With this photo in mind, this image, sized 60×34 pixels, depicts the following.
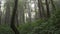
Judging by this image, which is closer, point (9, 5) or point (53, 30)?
point (53, 30)

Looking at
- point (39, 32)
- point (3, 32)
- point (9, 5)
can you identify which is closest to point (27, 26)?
point (3, 32)

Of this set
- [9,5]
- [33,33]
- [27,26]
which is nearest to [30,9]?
[9,5]

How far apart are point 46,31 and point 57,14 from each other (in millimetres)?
1665

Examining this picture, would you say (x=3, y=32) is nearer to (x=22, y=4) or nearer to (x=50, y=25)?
(x=50, y=25)

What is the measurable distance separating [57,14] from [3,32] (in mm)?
A: 5048

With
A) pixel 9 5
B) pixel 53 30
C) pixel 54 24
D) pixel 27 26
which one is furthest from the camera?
pixel 9 5

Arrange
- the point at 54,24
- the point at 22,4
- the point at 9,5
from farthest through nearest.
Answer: the point at 22,4 → the point at 9,5 → the point at 54,24

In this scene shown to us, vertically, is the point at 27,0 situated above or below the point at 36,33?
above

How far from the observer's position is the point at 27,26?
48.4 feet

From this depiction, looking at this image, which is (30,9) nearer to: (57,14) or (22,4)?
(22,4)

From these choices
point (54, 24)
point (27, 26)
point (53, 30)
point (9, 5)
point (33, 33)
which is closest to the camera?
point (53, 30)

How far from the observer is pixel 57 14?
454 inches

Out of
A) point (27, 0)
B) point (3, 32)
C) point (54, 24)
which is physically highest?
point (27, 0)

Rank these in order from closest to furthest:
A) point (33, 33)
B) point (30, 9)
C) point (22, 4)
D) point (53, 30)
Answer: point (53, 30) < point (33, 33) < point (22, 4) < point (30, 9)
